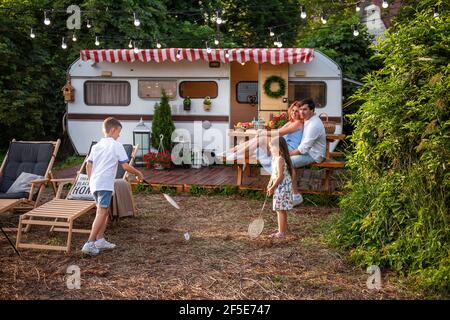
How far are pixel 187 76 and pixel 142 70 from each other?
1.09m

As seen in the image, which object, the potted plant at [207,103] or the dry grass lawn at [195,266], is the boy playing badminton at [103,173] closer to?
the dry grass lawn at [195,266]

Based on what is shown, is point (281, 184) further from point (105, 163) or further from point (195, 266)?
point (105, 163)

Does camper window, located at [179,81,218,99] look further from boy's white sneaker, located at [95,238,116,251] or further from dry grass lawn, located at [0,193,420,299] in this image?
boy's white sneaker, located at [95,238,116,251]

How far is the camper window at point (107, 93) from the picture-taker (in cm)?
1173

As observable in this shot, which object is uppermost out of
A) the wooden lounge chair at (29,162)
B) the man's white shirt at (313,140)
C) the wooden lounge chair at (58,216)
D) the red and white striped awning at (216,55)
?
the red and white striped awning at (216,55)

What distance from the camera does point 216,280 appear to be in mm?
4387

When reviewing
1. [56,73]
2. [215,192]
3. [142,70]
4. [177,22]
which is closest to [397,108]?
[215,192]

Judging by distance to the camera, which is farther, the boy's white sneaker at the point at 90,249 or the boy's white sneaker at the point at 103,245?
the boy's white sneaker at the point at 103,245

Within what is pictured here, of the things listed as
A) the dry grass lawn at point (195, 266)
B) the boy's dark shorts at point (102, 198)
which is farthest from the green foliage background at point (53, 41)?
the boy's dark shorts at point (102, 198)

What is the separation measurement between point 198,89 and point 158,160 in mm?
2158

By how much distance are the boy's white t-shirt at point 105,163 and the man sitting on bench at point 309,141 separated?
8.85 feet

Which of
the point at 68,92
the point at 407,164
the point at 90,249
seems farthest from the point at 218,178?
the point at 407,164

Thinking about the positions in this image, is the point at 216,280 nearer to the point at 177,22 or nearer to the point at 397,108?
the point at 397,108

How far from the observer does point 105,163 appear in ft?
16.9
